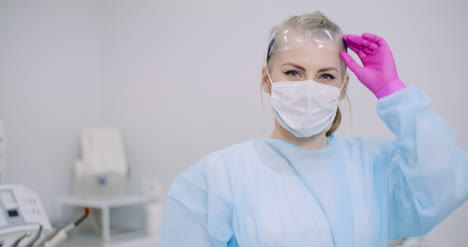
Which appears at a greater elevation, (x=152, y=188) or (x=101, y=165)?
(x=101, y=165)

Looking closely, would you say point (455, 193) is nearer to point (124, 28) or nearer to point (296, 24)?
point (296, 24)

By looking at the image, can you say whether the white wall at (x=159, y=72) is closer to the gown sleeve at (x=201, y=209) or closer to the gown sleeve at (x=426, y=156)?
the gown sleeve at (x=426, y=156)

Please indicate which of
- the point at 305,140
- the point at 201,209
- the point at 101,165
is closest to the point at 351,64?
the point at 305,140

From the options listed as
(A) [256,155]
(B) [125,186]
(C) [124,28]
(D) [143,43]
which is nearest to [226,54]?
(D) [143,43]

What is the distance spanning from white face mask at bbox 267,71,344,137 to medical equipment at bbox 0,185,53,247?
1039mm

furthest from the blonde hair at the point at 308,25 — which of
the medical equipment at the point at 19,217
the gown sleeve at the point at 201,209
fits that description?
the medical equipment at the point at 19,217

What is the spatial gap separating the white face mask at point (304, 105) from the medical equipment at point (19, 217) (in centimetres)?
104

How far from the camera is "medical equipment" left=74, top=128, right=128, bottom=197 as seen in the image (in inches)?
91.7

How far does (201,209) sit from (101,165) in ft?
4.69

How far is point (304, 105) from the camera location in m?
1.06

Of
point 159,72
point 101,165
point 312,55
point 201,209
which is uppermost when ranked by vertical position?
point 312,55

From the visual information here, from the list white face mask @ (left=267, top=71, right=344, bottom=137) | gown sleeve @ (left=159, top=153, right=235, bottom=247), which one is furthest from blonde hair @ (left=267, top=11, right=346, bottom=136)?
gown sleeve @ (left=159, top=153, right=235, bottom=247)

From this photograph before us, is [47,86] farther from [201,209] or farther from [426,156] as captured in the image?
[426,156]

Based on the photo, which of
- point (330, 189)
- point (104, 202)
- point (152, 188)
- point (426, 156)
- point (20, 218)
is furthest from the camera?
point (152, 188)
